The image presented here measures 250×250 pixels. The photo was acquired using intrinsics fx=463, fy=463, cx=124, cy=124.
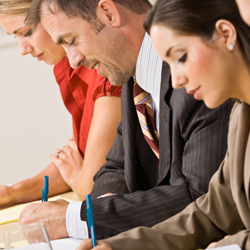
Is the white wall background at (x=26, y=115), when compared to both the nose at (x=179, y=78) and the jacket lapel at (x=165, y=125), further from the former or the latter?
the nose at (x=179, y=78)

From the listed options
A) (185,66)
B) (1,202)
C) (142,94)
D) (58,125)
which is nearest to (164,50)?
(185,66)

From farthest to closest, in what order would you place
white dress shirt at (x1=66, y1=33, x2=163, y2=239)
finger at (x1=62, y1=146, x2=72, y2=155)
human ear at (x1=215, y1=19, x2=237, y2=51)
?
finger at (x1=62, y1=146, x2=72, y2=155) → white dress shirt at (x1=66, y1=33, x2=163, y2=239) → human ear at (x1=215, y1=19, x2=237, y2=51)

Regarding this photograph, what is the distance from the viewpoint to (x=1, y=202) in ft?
5.83

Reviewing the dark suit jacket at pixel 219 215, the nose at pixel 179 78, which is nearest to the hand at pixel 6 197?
the dark suit jacket at pixel 219 215

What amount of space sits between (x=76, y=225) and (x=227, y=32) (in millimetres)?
601

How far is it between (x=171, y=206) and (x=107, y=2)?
685 mm

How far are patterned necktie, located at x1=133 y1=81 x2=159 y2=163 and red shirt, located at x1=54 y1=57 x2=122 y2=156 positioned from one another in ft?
1.49

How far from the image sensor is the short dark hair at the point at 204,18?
2.66 ft

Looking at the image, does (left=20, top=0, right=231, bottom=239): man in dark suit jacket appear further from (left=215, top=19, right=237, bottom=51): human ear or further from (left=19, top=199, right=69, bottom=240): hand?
(left=215, top=19, right=237, bottom=51): human ear

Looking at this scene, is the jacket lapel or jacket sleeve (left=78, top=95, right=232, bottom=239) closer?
jacket sleeve (left=78, top=95, right=232, bottom=239)

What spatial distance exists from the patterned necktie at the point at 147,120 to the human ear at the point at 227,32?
2.16 ft

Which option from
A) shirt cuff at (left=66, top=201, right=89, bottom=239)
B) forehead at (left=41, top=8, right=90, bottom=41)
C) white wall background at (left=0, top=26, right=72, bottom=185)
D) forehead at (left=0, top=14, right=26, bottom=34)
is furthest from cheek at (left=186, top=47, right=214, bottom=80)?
white wall background at (left=0, top=26, right=72, bottom=185)

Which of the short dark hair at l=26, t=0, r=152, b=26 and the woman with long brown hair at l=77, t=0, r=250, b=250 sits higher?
the short dark hair at l=26, t=0, r=152, b=26

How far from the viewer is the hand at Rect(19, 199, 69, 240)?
45.5 inches
